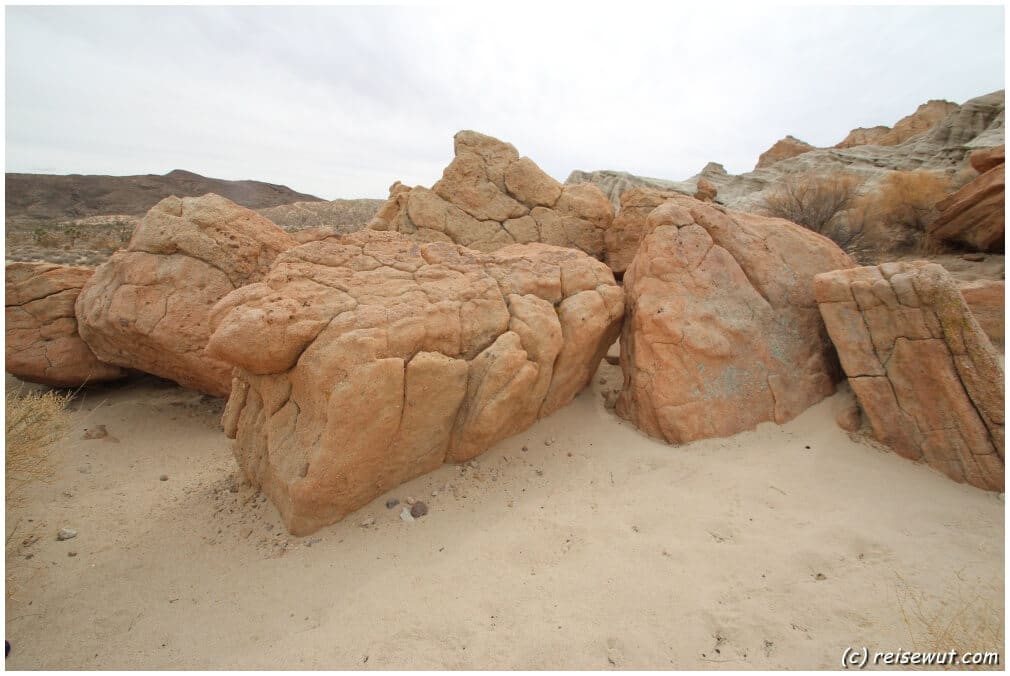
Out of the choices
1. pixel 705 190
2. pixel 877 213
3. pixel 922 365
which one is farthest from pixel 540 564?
pixel 877 213

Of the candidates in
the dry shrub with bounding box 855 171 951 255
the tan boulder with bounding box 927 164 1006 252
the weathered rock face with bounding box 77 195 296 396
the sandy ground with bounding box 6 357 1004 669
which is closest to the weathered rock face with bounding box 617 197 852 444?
the sandy ground with bounding box 6 357 1004 669

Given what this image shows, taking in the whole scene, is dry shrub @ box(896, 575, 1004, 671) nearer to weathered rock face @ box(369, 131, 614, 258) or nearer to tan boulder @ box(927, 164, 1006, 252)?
weathered rock face @ box(369, 131, 614, 258)

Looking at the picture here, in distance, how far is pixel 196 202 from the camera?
4918 mm

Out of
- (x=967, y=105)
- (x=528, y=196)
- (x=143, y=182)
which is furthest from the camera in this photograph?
(x=143, y=182)

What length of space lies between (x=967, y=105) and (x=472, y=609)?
59.9 feet

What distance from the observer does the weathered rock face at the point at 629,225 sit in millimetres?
5852

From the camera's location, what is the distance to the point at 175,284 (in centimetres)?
469

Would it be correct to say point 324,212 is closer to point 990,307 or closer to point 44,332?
point 44,332

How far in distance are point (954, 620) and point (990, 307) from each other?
10.1 ft

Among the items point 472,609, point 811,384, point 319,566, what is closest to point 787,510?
point 811,384

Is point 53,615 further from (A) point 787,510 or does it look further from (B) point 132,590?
(A) point 787,510

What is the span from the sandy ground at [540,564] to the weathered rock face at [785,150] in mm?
20015

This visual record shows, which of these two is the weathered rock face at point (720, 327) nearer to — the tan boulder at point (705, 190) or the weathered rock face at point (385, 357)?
the weathered rock face at point (385, 357)

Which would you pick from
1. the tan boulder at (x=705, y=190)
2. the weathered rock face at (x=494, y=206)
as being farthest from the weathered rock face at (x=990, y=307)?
the tan boulder at (x=705, y=190)
